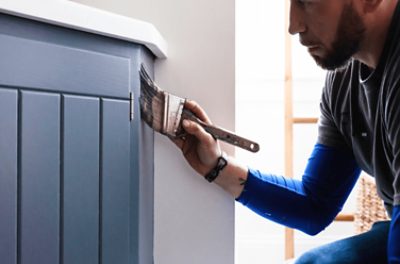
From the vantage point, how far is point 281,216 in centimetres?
95

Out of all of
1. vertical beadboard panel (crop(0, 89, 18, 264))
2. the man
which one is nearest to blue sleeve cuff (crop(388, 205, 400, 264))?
the man

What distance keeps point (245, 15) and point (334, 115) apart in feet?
3.07

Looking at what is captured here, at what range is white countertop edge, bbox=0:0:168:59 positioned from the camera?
0.52 meters

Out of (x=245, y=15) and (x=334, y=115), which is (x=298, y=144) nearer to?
(x=245, y=15)

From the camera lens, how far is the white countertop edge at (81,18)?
0.52m

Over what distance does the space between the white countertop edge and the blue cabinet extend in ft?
0.05

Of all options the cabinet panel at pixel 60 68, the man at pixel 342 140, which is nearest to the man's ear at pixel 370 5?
the man at pixel 342 140

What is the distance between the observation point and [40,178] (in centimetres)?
56

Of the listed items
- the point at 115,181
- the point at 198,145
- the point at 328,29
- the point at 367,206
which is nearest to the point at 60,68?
the point at 115,181

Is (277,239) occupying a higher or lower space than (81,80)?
lower

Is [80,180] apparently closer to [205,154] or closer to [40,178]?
[40,178]

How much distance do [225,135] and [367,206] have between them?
74 centimetres

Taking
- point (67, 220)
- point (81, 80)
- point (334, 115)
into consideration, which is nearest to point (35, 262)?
point (67, 220)

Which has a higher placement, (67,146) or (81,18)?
(81,18)
